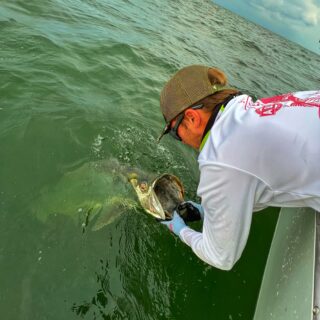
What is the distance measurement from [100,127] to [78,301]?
10.1 ft

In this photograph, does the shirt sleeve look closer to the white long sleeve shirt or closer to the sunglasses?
the white long sleeve shirt

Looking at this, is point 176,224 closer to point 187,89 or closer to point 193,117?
point 193,117

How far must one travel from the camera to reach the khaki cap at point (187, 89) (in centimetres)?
261

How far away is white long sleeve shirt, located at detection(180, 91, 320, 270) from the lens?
2248 millimetres

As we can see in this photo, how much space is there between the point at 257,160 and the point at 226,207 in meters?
0.38

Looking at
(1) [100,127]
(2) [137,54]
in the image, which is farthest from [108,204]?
(2) [137,54]

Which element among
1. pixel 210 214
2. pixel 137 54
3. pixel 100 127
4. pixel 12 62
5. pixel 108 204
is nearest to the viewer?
pixel 210 214

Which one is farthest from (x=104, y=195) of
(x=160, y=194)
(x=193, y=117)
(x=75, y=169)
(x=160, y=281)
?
(x=193, y=117)

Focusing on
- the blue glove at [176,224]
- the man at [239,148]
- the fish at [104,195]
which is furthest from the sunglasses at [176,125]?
the fish at [104,195]

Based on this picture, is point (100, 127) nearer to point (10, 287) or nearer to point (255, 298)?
point (10, 287)

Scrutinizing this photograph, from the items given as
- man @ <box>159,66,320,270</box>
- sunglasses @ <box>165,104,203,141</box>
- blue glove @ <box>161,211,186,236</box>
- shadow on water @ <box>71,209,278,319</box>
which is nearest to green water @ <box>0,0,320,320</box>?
shadow on water @ <box>71,209,278,319</box>

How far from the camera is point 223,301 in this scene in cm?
383

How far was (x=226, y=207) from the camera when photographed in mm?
2408

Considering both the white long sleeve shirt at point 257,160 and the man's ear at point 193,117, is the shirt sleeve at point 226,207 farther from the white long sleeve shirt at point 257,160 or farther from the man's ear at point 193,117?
the man's ear at point 193,117
